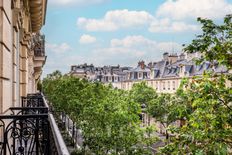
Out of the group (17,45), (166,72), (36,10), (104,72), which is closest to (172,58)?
(166,72)

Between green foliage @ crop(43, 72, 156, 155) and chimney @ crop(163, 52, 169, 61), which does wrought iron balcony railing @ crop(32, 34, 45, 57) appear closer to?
green foliage @ crop(43, 72, 156, 155)

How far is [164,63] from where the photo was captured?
214ft

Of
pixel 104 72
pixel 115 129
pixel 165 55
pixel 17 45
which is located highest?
pixel 165 55

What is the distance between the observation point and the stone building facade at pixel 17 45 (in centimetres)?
471

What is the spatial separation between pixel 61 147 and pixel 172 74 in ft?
191

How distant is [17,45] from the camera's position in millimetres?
8852

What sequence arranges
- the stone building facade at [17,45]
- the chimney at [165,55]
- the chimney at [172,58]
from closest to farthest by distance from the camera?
the stone building facade at [17,45] < the chimney at [172,58] < the chimney at [165,55]

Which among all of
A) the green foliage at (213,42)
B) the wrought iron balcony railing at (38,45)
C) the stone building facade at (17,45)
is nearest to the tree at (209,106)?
the green foliage at (213,42)

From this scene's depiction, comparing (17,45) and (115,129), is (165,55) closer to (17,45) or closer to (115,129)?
(115,129)

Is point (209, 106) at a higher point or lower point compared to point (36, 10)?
lower

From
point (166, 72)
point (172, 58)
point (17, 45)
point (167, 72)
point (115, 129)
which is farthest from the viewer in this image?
point (172, 58)

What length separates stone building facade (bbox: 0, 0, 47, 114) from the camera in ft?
15.4

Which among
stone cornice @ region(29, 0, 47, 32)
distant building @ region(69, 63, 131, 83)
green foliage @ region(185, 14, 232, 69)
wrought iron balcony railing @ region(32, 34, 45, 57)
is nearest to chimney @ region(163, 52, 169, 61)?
distant building @ region(69, 63, 131, 83)

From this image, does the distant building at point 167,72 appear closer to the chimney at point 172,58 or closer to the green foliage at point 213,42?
the chimney at point 172,58
